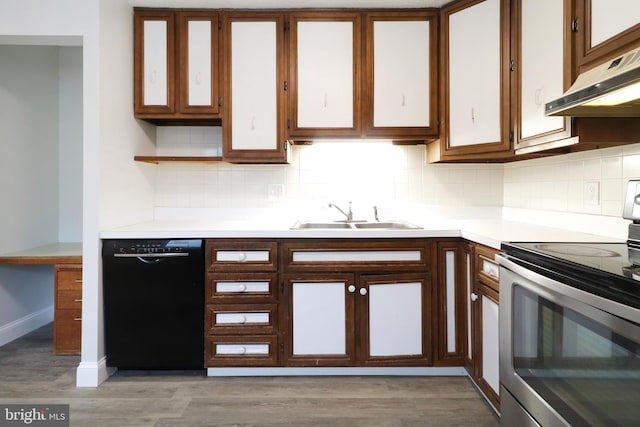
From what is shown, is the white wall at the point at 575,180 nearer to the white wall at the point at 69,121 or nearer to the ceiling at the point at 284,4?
the ceiling at the point at 284,4

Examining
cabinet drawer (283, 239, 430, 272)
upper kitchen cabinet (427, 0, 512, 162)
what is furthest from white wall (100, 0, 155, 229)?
upper kitchen cabinet (427, 0, 512, 162)

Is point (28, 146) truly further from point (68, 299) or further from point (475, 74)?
point (475, 74)

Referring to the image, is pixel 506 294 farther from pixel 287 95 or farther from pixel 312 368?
pixel 287 95

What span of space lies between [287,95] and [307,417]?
73.3 inches

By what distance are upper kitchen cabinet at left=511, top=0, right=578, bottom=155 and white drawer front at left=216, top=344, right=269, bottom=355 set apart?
70.1 inches

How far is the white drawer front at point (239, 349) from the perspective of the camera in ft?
7.25

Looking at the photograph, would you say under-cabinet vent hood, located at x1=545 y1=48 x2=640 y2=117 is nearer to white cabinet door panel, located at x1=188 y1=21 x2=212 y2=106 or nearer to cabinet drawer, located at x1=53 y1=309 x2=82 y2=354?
white cabinet door panel, located at x1=188 y1=21 x2=212 y2=106

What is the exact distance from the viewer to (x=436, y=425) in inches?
70.8

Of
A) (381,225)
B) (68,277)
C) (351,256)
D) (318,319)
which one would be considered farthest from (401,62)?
(68,277)

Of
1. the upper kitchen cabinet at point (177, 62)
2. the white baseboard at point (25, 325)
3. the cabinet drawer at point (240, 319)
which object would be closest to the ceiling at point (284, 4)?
the upper kitchen cabinet at point (177, 62)

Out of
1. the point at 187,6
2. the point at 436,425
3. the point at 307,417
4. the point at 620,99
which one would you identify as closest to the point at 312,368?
the point at 307,417

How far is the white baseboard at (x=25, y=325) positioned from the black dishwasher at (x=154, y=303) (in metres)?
1.17

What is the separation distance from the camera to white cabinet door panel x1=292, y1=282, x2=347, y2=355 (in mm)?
2213

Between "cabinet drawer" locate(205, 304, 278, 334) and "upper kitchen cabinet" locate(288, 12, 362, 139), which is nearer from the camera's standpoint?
"cabinet drawer" locate(205, 304, 278, 334)
